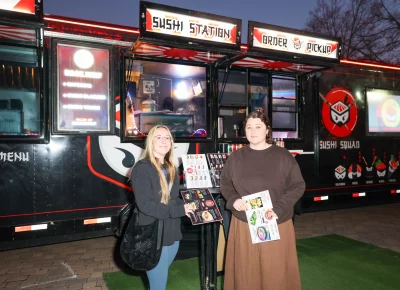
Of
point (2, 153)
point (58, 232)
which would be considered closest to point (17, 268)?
point (58, 232)

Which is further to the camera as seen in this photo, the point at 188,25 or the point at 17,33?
the point at 188,25

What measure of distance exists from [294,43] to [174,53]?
1.87m

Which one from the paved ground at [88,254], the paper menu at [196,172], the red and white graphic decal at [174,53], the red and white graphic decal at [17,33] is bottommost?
the paved ground at [88,254]

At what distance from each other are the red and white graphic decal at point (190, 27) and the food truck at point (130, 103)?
14 mm

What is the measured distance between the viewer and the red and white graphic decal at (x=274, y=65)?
5.26 meters

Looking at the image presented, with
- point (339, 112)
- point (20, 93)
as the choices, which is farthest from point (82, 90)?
point (339, 112)

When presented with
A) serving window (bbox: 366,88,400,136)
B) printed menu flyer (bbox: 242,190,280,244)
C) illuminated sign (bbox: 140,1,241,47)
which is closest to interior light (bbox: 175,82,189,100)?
illuminated sign (bbox: 140,1,241,47)

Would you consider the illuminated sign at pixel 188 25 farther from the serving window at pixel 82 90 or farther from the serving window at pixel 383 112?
the serving window at pixel 383 112

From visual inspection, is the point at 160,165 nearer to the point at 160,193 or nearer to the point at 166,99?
the point at 160,193

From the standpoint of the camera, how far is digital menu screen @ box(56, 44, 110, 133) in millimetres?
4215

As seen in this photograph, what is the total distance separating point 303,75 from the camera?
6125 mm

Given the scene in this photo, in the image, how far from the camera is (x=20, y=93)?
4020mm

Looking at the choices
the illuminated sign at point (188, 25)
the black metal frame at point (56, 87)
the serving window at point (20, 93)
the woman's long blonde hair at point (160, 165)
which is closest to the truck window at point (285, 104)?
the illuminated sign at point (188, 25)

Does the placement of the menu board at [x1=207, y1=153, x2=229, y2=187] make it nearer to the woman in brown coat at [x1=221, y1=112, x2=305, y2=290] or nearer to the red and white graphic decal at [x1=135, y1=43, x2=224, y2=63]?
the woman in brown coat at [x1=221, y1=112, x2=305, y2=290]
